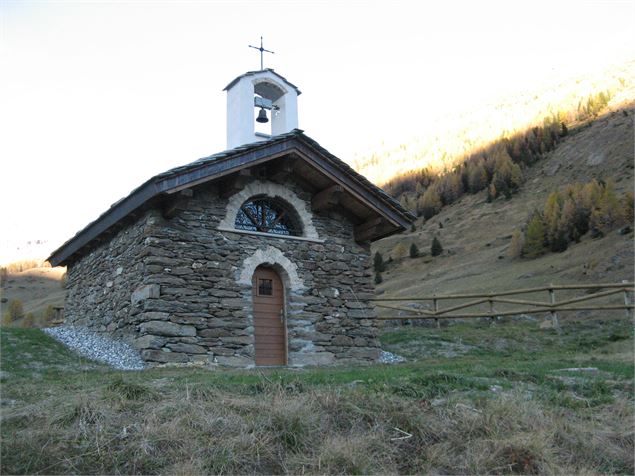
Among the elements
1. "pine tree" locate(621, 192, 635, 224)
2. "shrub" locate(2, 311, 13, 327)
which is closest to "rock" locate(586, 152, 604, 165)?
"pine tree" locate(621, 192, 635, 224)

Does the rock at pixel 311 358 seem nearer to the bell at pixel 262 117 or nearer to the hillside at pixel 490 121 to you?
the bell at pixel 262 117

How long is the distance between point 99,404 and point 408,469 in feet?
9.66

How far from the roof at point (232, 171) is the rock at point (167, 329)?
88.6 inches

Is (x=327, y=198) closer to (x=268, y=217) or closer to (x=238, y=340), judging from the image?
(x=268, y=217)

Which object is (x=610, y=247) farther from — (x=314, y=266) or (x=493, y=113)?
(x=493, y=113)

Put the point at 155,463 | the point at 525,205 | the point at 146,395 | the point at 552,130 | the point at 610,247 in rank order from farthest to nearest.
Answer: the point at 552,130 → the point at 525,205 → the point at 610,247 → the point at 146,395 → the point at 155,463

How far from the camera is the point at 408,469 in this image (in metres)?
5.73

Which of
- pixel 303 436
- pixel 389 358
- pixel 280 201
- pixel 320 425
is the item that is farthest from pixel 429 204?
pixel 303 436

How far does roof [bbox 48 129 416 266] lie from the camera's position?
11633 mm

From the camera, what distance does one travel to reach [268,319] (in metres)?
13.1

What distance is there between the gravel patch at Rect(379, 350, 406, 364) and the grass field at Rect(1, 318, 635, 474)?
5.02 metres

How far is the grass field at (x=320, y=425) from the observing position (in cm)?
538

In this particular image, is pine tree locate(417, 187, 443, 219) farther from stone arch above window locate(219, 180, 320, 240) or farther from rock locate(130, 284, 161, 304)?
rock locate(130, 284, 161, 304)

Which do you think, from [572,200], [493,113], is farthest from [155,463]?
[493,113]
